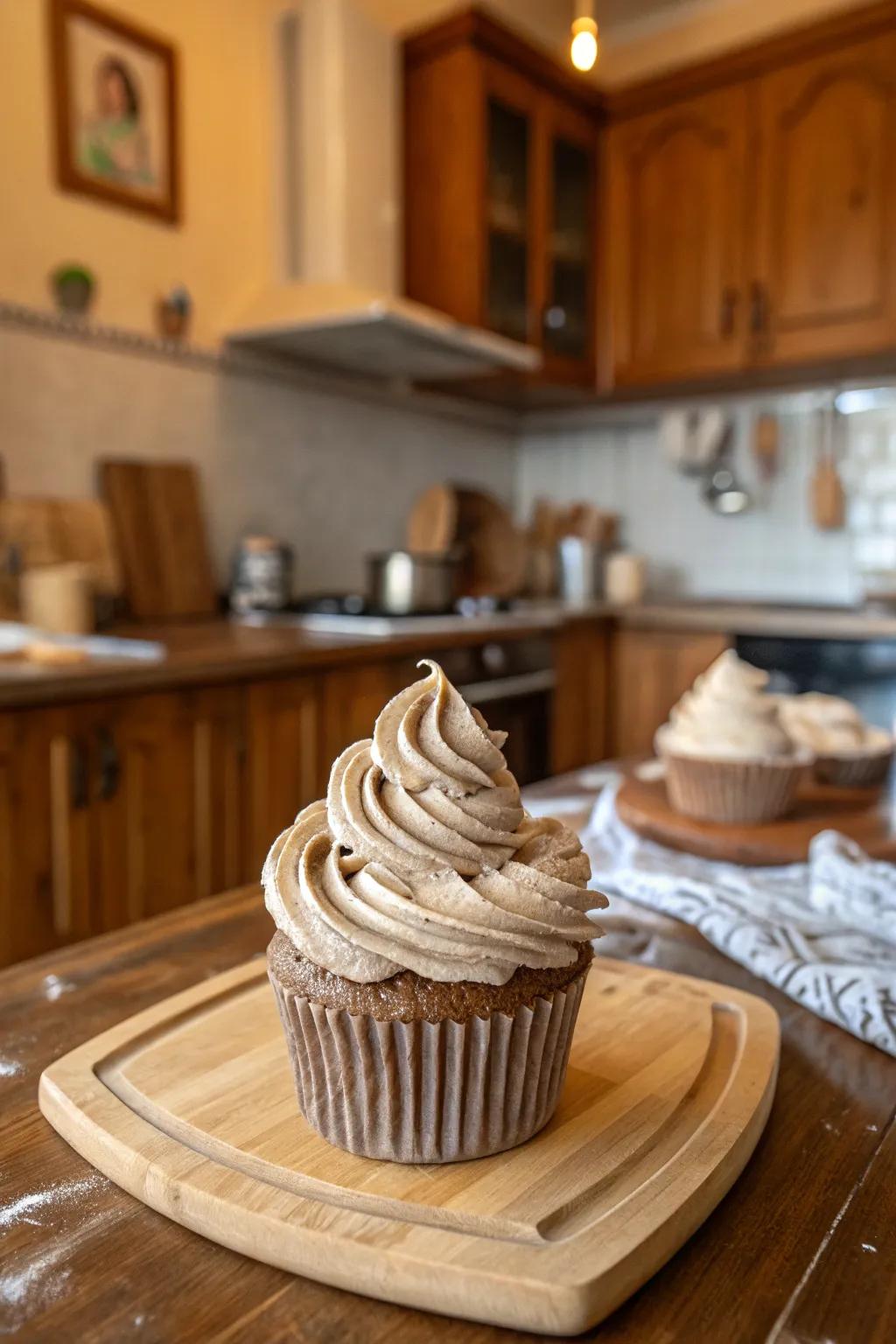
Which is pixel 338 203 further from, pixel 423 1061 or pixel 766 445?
pixel 423 1061

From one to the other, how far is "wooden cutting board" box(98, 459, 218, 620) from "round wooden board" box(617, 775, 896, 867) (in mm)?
1789

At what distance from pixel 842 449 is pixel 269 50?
2.17 metres

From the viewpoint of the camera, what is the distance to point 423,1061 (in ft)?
1.71

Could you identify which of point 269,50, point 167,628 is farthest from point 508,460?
point 167,628

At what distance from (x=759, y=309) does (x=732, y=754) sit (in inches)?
102

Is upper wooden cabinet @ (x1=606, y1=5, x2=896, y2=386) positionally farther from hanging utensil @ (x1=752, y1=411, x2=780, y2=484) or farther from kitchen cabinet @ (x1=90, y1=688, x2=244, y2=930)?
kitchen cabinet @ (x1=90, y1=688, x2=244, y2=930)

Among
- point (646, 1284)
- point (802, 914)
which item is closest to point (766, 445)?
point (802, 914)

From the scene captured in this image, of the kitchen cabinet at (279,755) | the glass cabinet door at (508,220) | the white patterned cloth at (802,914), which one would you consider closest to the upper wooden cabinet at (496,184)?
the glass cabinet door at (508,220)

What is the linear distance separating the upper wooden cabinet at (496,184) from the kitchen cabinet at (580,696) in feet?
2.93

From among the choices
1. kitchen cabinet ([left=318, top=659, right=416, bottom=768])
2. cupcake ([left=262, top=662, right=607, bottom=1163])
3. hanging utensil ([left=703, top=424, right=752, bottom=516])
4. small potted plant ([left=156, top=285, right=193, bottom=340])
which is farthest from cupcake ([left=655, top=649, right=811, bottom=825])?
hanging utensil ([left=703, top=424, right=752, bottom=516])

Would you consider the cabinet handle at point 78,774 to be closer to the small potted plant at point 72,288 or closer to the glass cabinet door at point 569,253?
the small potted plant at point 72,288

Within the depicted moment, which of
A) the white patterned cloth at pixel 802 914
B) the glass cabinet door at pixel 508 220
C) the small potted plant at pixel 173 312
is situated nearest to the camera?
the white patterned cloth at pixel 802 914

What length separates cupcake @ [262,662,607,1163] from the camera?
0.51 meters

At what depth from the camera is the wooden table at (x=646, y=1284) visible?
40 cm
